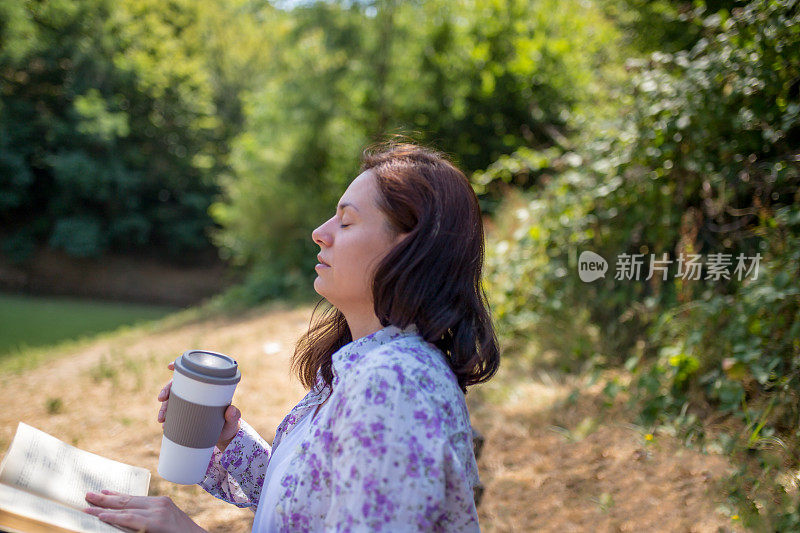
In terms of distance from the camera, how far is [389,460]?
883 millimetres

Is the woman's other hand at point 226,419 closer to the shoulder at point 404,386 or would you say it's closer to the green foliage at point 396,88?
the shoulder at point 404,386

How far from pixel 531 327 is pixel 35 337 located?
8515 millimetres

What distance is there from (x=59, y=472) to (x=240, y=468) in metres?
0.40

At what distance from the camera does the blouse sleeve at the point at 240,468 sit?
1430 millimetres

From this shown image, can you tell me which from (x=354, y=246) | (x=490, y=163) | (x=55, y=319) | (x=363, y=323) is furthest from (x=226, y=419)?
(x=55, y=319)

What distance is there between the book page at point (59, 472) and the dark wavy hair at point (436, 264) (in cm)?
63

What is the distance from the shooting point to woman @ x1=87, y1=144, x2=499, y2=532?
→ 892 mm

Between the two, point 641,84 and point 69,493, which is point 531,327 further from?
point 69,493

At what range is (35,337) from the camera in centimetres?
973

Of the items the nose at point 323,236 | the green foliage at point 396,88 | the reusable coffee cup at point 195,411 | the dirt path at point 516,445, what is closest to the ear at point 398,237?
the nose at point 323,236

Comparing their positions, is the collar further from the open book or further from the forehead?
the open book

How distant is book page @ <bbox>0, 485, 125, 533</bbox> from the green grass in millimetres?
7302

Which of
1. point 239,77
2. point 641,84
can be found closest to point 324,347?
point 641,84

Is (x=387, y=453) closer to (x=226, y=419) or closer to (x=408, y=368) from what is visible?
(x=408, y=368)
